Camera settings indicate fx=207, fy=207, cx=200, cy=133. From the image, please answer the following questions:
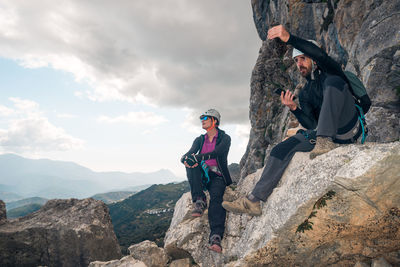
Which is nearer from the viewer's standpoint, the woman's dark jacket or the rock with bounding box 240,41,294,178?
the woman's dark jacket

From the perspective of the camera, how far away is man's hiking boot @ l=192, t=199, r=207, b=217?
24.8 ft

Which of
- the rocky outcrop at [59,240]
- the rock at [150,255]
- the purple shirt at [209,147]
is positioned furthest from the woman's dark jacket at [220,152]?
the rocky outcrop at [59,240]

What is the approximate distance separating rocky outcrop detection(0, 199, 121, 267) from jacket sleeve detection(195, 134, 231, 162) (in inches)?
273

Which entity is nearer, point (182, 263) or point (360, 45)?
point (182, 263)

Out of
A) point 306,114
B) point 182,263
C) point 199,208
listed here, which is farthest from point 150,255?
point 306,114

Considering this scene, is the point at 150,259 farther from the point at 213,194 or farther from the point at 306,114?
the point at 306,114

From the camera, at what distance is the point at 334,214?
4254 mm

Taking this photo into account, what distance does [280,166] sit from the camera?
5758 mm

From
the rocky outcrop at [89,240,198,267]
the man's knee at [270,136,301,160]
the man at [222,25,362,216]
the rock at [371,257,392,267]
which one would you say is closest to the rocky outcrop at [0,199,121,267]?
the rocky outcrop at [89,240,198,267]

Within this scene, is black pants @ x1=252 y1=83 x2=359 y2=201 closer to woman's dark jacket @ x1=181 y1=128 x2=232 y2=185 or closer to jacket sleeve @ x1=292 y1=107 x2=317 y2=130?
jacket sleeve @ x1=292 y1=107 x2=317 y2=130

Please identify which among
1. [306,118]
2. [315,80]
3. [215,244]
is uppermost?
[315,80]

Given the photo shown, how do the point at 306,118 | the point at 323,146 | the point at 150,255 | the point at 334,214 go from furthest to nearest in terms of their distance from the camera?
the point at 150,255, the point at 306,118, the point at 323,146, the point at 334,214

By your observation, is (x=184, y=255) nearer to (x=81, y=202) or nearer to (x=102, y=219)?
(x=102, y=219)

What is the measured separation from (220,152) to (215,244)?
3222 mm
